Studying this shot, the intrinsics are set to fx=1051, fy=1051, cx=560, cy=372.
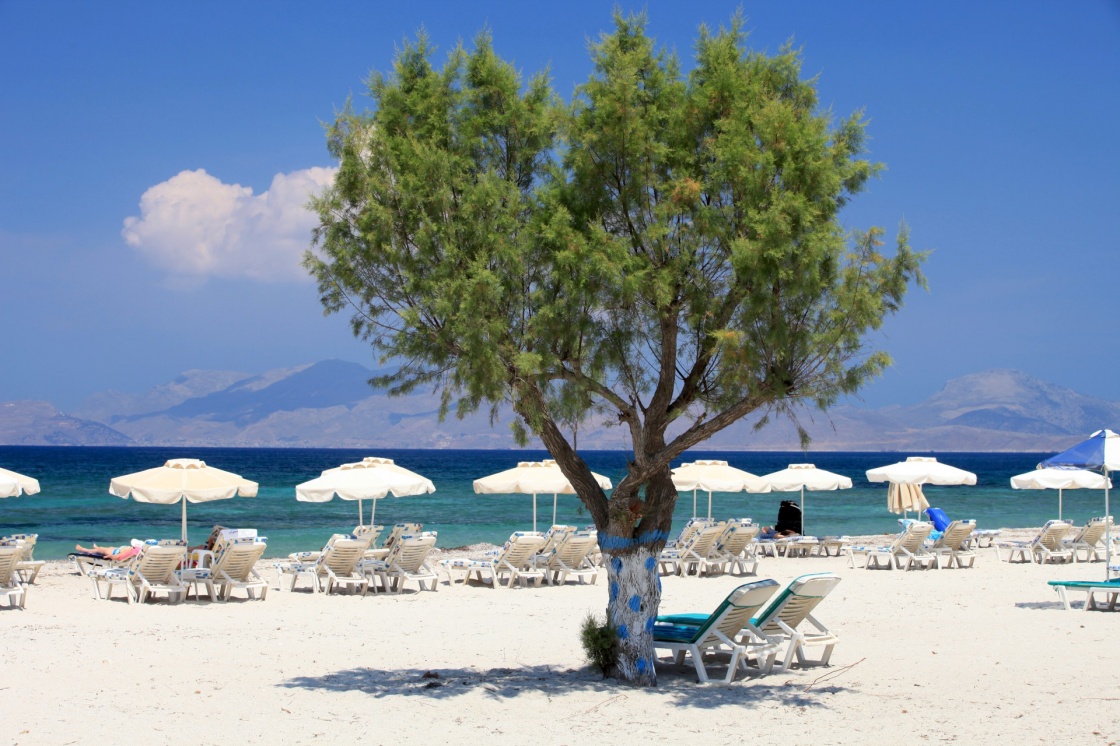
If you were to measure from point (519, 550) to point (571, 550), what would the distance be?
771mm

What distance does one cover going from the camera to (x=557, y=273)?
671 centimetres

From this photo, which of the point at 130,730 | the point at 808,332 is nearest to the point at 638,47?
the point at 808,332

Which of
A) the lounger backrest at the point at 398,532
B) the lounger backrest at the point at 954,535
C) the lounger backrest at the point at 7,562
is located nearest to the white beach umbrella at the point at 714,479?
the lounger backrest at the point at 954,535

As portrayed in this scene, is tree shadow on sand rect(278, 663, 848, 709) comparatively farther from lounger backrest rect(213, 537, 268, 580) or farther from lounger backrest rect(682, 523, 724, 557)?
lounger backrest rect(682, 523, 724, 557)

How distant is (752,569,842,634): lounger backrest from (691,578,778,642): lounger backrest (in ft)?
0.45

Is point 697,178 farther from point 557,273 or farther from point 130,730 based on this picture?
point 130,730

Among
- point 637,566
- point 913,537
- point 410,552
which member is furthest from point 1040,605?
point 410,552

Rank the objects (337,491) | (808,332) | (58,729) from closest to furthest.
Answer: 1. (58,729)
2. (808,332)
3. (337,491)

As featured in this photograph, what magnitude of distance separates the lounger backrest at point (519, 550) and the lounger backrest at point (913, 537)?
20.0 ft

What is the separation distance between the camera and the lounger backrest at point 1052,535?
17625 millimetres

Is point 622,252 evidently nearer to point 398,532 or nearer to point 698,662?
point 698,662

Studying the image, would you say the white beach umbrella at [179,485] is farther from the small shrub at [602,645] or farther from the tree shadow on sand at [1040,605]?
the tree shadow on sand at [1040,605]

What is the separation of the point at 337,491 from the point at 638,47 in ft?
30.0

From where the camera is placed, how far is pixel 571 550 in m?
14.8
